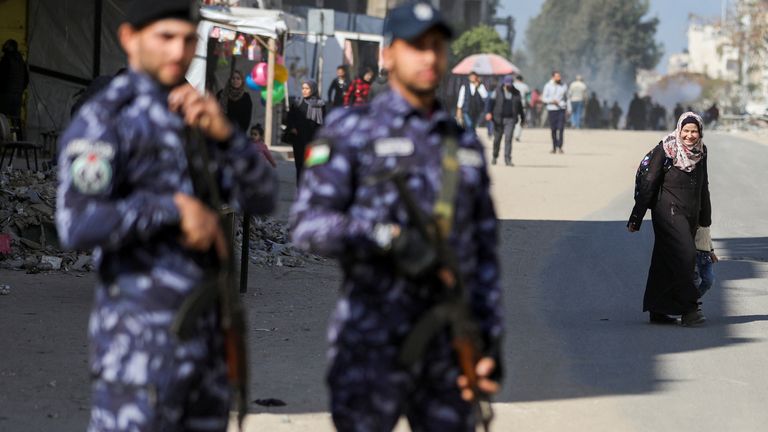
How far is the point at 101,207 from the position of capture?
12.2 ft

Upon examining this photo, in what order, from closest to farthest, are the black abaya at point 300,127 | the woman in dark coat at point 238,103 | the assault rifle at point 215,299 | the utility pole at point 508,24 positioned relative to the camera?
the assault rifle at point 215,299, the woman in dark coat at point 238,103, the black abaya at point 300,127, the utility pole at point 508,24

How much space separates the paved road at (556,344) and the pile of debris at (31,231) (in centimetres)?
48

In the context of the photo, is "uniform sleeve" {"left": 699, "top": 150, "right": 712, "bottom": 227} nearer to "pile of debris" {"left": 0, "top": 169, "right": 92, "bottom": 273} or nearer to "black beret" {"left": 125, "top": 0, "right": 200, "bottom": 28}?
"pile of debris" {"left": 0, "top": 169, "right": 92, "bottom": 273}

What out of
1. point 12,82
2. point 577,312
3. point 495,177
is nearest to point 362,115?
point 577,312

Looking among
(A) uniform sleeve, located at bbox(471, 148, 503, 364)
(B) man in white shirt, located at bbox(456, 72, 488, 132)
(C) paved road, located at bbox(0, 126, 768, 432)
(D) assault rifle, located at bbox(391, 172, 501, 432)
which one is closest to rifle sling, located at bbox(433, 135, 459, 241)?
(D) assault rifle, located at bbox(391, 172, 501, 432)

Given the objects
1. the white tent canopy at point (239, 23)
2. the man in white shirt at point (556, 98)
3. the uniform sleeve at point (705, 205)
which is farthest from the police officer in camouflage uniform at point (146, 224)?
the man in white shirt at point (556, 98)

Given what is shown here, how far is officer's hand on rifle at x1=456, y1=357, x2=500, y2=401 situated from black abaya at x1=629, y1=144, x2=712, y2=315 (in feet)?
23.5

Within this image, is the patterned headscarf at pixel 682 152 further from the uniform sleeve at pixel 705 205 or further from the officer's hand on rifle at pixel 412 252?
the officer's hand on rifle at pixel 412 252

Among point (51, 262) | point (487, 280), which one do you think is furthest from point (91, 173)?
point (51, 262)

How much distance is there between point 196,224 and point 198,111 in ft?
0.97

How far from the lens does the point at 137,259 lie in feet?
12.5

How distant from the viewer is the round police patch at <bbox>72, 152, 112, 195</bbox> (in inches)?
146

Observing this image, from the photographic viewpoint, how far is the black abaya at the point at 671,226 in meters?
10.9

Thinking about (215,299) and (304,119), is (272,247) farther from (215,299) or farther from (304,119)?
(215,299)
